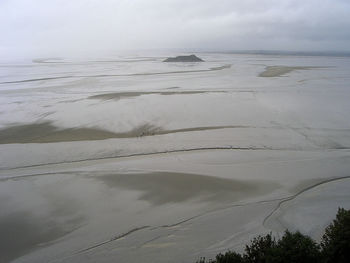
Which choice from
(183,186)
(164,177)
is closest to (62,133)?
(164,177)

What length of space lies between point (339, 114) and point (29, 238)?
696 inches

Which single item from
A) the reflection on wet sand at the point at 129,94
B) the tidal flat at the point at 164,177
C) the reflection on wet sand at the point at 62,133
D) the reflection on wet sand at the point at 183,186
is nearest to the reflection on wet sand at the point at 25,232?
the tidal flat at the point at 164,177

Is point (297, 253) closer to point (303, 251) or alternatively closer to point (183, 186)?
point (303, 251)

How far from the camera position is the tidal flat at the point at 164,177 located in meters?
6.56

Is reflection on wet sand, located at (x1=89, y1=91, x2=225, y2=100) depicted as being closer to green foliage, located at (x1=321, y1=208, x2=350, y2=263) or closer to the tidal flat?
the tidal flat

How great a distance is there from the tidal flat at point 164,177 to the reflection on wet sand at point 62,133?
0.07m

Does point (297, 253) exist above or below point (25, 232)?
above

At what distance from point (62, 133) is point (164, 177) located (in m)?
7.18

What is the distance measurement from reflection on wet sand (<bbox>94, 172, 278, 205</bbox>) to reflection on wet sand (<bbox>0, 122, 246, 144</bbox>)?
13.5ft

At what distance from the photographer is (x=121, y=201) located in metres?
8.13

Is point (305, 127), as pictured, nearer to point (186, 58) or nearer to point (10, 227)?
point (10, 227)

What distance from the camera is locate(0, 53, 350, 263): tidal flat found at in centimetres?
656

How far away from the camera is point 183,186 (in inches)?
348

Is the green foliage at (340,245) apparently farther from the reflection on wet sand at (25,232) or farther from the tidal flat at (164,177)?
the reflection on wet sand at (25,232)
